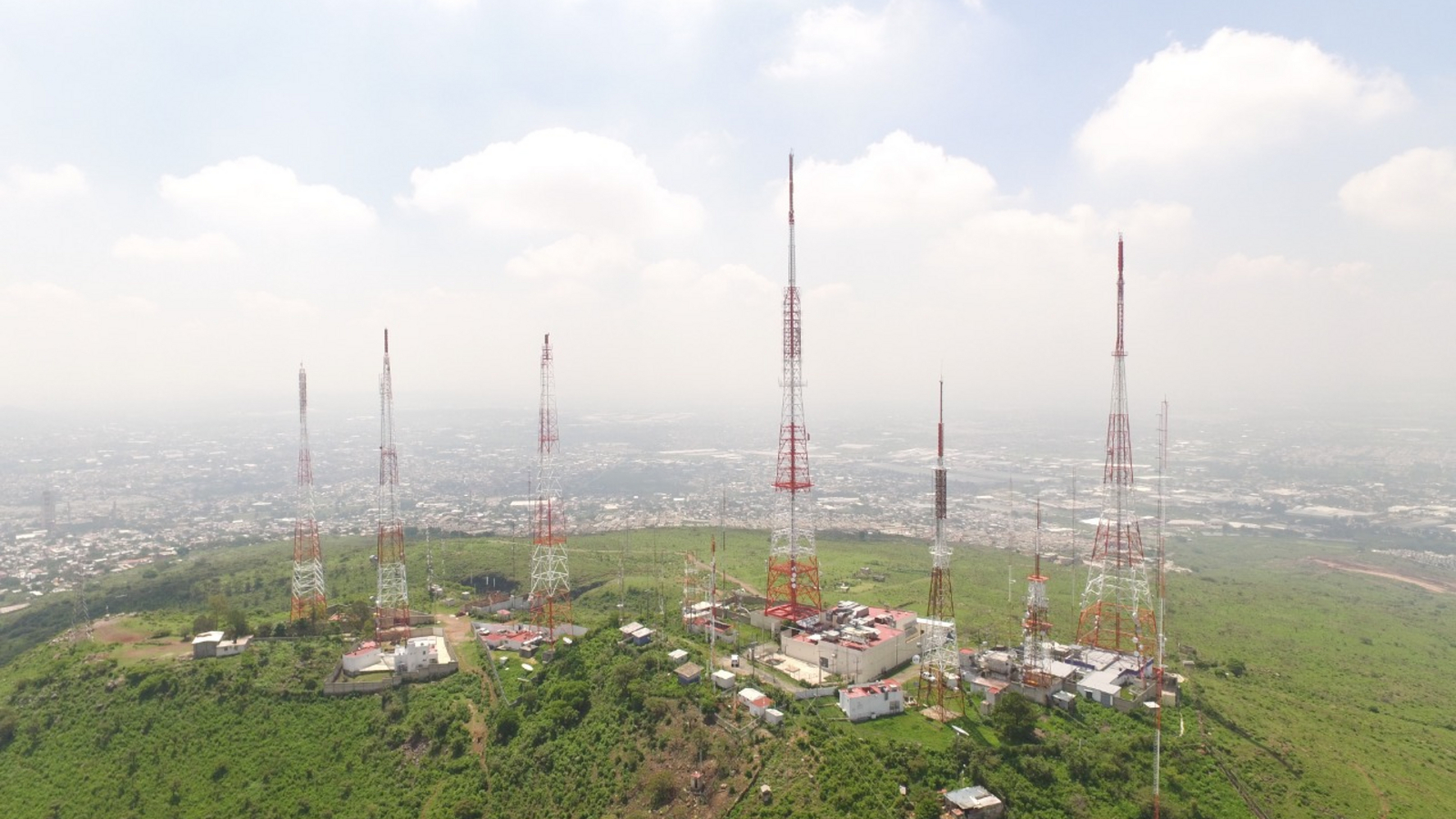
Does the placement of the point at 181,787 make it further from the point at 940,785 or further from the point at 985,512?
the point at 985,512

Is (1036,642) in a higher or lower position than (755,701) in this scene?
higher

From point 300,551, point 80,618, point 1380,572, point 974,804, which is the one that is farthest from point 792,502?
point 1380,572

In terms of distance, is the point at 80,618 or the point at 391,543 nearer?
the point at 391,543

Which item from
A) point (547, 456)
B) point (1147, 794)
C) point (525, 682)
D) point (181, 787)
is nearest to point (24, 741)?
point (181, 787)

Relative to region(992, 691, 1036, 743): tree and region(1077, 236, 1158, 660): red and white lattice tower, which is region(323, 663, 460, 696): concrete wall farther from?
region(1077, 236, 1158, 660): red and white lattice tower

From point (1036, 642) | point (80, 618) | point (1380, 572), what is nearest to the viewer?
point (1036, 642)

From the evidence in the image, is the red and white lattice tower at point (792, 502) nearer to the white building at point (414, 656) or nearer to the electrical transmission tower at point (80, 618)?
the white building at point (414, 656)

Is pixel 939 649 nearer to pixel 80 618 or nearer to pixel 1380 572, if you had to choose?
pixel 80 618
